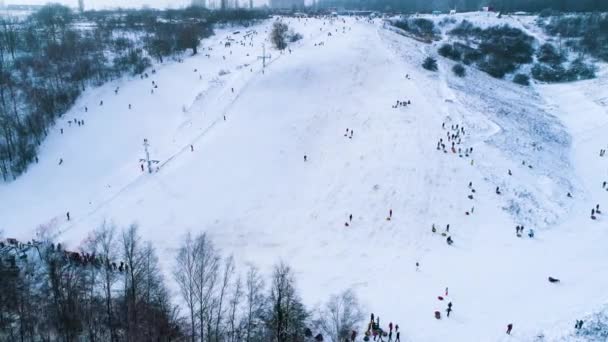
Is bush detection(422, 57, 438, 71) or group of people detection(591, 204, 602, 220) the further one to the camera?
bush detection(422, 57, 438, 71)

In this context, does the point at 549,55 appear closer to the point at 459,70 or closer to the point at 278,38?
the point at 459,70

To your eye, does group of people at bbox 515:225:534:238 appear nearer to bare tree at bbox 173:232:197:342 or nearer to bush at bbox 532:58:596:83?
bare tree at bbox 173:232:197:342

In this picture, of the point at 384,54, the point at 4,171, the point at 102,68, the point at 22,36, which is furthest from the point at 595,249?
the point at 22,36

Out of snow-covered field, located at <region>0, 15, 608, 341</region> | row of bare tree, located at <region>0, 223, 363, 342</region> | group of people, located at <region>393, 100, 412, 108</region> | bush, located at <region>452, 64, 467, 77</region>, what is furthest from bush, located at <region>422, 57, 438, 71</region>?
row of bare tree, located at <region>0, 223, 363, 342</region>

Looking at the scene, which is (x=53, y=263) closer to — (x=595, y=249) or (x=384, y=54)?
(x=595, y=249)

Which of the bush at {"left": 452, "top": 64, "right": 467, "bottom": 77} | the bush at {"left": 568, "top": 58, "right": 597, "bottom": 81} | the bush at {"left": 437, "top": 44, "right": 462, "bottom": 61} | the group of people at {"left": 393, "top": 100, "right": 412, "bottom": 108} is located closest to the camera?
the group of people at {"left": 393, "top": 100, "right": 412, "bottom": 108}
